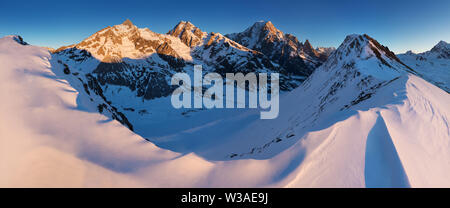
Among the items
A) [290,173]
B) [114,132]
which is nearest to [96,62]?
[114,132]

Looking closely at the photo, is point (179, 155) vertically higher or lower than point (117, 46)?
lower

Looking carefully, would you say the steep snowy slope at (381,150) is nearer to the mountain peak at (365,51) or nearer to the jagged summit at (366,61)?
the jagged summit at (366,61)

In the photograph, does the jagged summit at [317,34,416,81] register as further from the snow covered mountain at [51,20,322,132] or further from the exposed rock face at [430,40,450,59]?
the exposed rock face at [430,40,450,59]

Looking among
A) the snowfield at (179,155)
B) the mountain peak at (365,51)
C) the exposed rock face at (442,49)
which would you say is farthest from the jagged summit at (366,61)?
the exposed rock face at (442,49)

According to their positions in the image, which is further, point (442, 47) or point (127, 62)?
point (127, 62)

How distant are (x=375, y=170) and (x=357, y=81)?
32449 mm

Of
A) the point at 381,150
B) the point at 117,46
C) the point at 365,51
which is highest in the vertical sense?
the point at 117,46

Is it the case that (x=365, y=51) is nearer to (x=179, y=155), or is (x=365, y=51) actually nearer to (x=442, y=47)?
(x=179, y=155)

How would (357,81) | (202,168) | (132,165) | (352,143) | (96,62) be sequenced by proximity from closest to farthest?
(132,165) < (202,168) < (352,143) < (357,81) < (96,62)

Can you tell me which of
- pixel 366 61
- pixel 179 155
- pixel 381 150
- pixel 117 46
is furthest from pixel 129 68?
pixel 381 150

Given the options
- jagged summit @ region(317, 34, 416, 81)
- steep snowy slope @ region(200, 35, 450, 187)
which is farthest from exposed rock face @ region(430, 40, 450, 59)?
steep snowy slope @ region(200, 35, 450, 187)

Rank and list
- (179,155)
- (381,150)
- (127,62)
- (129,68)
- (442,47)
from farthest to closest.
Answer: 1. (127,62)
2. (129,68)
3. (442,47)
4. (179,155)
5. (381,150)
